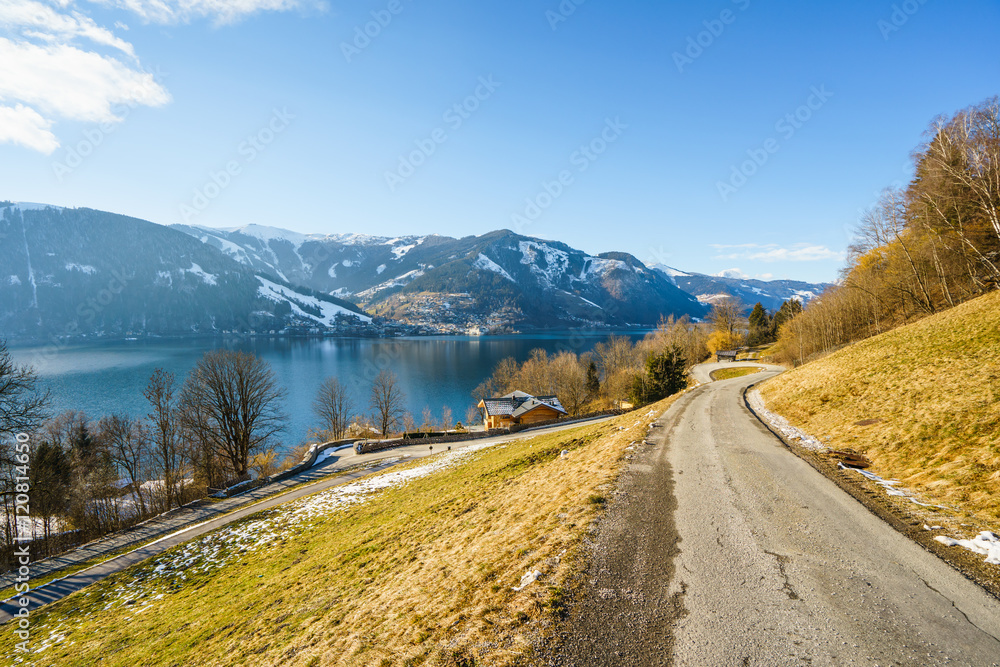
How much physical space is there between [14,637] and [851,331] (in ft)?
223

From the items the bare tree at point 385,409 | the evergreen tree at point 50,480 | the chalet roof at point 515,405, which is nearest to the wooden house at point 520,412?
the chalet roof at point 515,405

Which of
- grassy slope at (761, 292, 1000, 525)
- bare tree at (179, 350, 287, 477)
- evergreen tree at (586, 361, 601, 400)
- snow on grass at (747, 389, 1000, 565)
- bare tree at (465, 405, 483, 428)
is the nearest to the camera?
snow on grass at (747, 389, 1000, 565)

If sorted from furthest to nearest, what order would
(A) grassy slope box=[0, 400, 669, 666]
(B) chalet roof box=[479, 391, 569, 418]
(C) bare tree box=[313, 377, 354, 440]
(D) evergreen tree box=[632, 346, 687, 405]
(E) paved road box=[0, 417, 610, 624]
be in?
(C) bare tree box=[313, 377, 354, 440] < (B) chalet roof box=[479, 391, 569, 418] < (D) evergreen tree box=[632, 346, 687, 405] < (E) paved road box=[0, 417, 610, 624] < (A) grassy slope box=[0, 400, 669, 666]

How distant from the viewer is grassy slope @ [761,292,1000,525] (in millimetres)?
9352

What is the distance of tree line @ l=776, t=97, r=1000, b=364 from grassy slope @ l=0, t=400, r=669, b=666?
31445mm

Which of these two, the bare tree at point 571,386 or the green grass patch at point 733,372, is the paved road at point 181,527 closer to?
the bare tree at point 571,386

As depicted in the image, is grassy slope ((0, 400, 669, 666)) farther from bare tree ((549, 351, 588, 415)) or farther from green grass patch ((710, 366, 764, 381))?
bare tree ((549, 351, 588, 415))

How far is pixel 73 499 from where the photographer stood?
28844 millimetres

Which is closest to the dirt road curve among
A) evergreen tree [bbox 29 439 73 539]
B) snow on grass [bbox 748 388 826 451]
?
snow on grass [bbox 748 388 826 451]

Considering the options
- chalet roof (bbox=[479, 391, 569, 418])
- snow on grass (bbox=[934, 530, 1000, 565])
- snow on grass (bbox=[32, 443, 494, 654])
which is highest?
snow on grass (bbox=[934, 530, 1000, 565])

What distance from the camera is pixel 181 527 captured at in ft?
71.0

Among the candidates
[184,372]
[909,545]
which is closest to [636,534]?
[909,545]

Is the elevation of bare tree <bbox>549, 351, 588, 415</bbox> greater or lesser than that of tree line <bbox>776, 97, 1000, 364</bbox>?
lesser

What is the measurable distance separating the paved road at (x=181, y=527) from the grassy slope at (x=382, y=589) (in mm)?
1624
